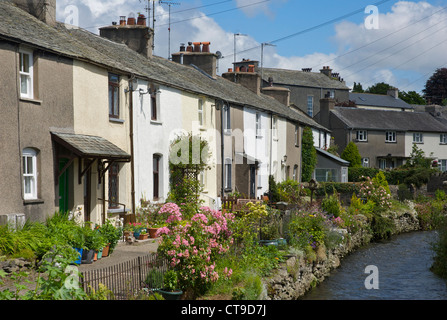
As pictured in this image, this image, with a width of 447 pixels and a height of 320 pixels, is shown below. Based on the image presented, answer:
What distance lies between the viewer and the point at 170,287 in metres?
10.9

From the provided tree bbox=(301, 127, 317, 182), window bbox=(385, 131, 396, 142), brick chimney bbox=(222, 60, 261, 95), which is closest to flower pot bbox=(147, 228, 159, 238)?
brick chimney bbox=(222, 60, 261, 95)

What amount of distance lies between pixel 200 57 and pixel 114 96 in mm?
15017

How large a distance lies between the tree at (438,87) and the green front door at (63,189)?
89.9m

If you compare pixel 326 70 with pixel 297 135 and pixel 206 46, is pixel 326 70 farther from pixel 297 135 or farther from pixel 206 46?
pixel 206 46

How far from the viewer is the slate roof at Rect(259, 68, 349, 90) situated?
227 ft

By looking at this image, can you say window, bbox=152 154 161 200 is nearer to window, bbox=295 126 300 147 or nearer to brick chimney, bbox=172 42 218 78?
brick chimney, bbox=172 42 218 78

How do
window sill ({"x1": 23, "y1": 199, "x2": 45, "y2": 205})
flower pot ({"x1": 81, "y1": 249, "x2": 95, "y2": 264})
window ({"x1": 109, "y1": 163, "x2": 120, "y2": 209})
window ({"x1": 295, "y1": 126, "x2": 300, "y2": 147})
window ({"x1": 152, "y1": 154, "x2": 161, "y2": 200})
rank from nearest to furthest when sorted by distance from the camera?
flower pot ({"x1": 81, "y1": 249, "x2": 95, "y2": 264}) → window sill ({"x1": 23, "y1": 199, "x2": 45, "y2": 205}) → window ({"x1": 109, "y1": 163, "x2": 120, "y2": 209}) → window ({"x1": 152, "y1": 154, "x2": 161, "y2": 200}) → window ({"x1": 295, "y1": 126, "x2": 300, "y2": 147})

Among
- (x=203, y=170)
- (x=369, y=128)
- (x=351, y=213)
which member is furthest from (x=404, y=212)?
(x=369, y=128)

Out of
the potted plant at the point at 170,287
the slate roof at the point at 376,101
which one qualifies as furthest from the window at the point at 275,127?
the slate roof at the point at 376,101

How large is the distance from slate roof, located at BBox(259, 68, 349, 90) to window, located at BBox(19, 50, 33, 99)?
5371cm

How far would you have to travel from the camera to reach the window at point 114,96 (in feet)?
62.0

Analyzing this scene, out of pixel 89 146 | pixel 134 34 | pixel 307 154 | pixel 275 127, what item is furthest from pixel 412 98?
pixel 89 146

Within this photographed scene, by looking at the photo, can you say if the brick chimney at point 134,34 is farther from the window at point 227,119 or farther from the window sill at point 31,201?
the window sill at point 31,201

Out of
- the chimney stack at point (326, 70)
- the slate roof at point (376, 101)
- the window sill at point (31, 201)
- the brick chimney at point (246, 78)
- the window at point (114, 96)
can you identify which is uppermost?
the chimney stack at point (326, 70)
